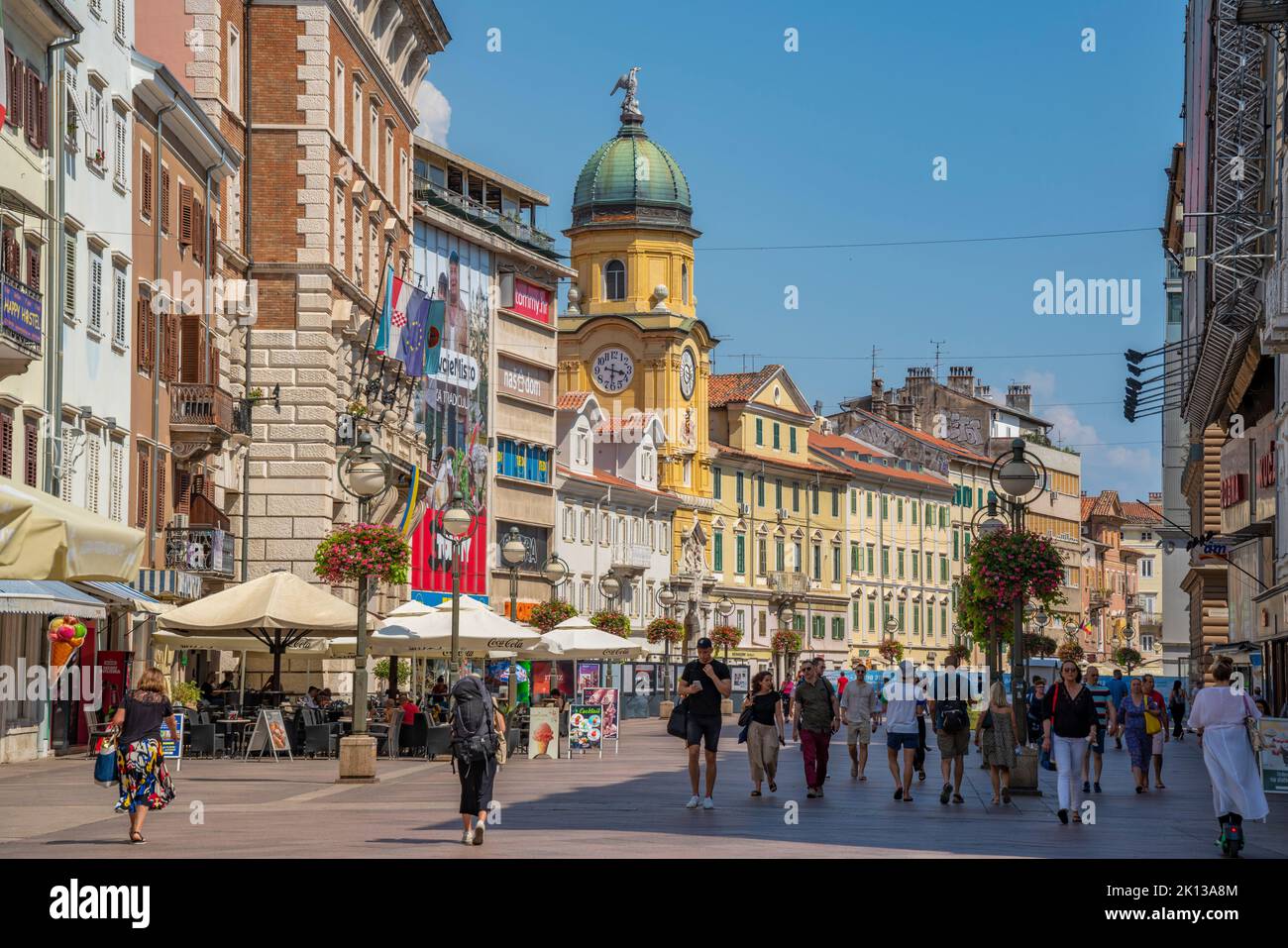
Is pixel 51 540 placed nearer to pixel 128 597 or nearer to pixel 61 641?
pixel 61 641

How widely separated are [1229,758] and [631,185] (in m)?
87.2

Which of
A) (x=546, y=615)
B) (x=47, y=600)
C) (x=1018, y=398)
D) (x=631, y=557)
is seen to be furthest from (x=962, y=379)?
(x=47, y=600)

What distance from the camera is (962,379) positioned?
512 feet

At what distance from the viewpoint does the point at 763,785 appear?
29.1 m

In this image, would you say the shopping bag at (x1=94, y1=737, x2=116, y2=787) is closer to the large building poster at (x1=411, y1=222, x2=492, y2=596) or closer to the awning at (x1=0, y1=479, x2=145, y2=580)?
the awning at (x1=0, y1=479, x2=145, y2=580)

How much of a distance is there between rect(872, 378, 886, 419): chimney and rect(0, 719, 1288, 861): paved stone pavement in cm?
11098

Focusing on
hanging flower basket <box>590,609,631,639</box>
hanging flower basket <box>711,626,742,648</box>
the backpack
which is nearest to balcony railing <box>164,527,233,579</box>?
hanging flower basket <box>590,609,631,639</box>

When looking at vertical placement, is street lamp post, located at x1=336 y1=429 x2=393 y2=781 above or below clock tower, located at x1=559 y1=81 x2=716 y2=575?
below

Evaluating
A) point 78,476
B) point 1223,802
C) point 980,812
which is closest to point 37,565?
point 1223,802

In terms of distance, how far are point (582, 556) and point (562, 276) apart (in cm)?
1132

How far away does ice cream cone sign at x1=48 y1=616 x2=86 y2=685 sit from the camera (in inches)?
1364

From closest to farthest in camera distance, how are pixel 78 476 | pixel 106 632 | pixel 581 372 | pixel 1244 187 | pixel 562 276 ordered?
1. pixel 78 476
2. pixel 106 632
3. pixel 1244 187
4. pixel 562 276
5. pixel 581 372

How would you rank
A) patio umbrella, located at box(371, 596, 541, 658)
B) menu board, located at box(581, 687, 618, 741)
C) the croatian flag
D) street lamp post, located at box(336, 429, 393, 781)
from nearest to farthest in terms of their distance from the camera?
street lamp post, located at box(336, 429, 393, 781) < patio umbrella, located at box(371, 596, 541, 658) < menu board, located at box(581, 687, 618, 741) < the croatian flag
